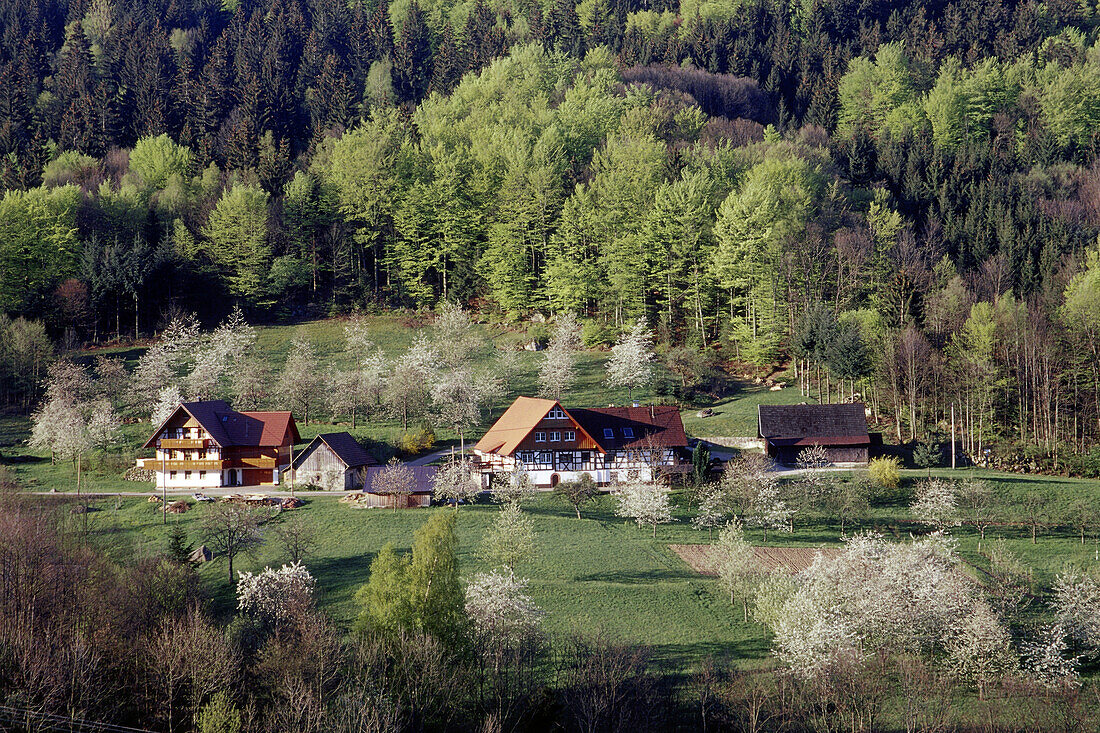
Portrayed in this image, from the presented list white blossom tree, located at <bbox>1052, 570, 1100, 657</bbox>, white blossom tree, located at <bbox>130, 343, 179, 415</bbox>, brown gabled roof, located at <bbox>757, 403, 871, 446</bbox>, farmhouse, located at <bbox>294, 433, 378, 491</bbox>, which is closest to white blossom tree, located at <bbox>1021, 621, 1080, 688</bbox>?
white blossom tree, located at <bbox>1052, 570, 1100, 657</bbox>

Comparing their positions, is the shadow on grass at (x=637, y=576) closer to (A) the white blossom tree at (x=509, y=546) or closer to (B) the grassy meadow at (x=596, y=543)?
(B) the grassy meadow at (x=596, y=543)

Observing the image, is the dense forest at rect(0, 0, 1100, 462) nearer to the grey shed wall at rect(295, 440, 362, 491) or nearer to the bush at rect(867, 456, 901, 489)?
the bush at rect(867, 456, 901, 489)

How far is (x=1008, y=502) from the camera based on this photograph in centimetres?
5572

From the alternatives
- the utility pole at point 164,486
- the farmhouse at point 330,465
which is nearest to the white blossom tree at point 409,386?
the farmhouse at point 330,465

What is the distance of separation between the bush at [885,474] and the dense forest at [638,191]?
956 centimetres

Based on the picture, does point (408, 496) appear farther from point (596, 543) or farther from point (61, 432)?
point (61, 432)

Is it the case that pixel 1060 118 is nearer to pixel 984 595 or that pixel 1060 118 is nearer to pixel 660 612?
pixel 984 595

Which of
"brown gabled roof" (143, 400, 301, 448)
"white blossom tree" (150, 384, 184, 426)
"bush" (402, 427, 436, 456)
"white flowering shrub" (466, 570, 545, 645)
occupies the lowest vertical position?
"white flowering shrub" (466, 570, 545, 645)

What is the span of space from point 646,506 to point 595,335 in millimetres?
34794

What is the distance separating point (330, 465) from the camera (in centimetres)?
6266

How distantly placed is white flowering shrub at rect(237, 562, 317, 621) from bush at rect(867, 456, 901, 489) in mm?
34894

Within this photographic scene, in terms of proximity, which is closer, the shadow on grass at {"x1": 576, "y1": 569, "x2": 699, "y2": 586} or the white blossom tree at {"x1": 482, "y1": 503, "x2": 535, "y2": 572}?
the white blossom tree at {"x1": 482, "y1": 503, "x2": 535, "y2": 572}

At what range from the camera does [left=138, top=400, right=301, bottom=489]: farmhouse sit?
6519 cm

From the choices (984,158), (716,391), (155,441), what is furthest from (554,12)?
(155,441)
